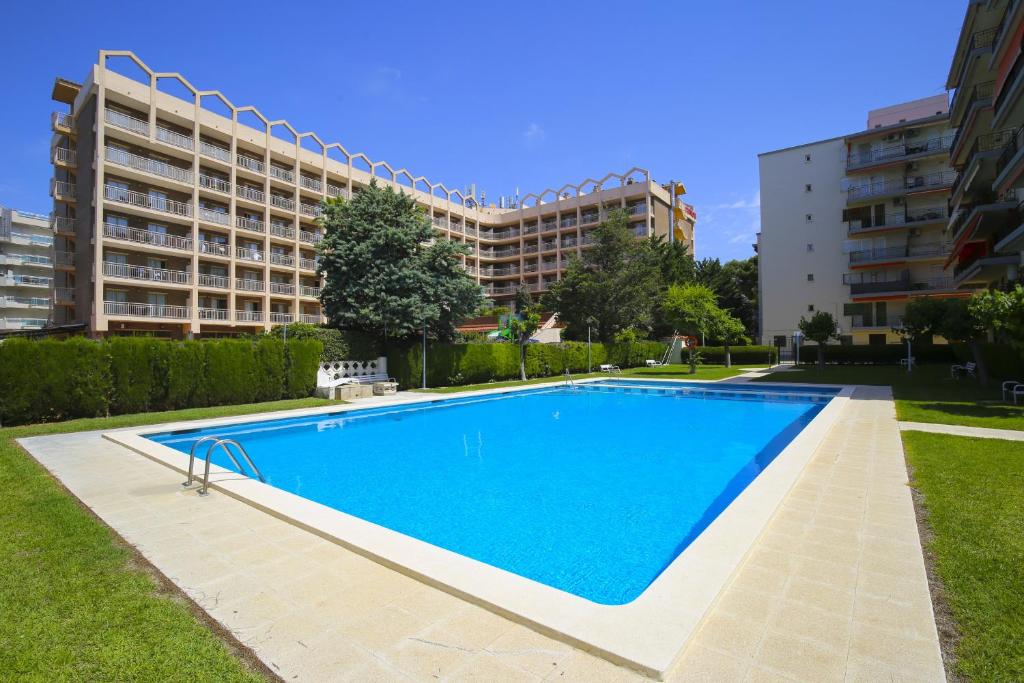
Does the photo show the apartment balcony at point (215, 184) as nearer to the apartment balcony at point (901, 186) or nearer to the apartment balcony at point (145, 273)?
the apartment balcony at point (145, 273)

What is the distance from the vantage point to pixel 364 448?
955 cm

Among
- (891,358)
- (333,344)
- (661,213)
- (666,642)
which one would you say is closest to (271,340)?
(333,344)

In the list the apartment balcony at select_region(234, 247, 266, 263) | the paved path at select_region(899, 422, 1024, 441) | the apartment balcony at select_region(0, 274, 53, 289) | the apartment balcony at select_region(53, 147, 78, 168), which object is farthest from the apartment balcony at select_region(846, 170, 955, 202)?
the apartment balcony at select_region(0, 274, 53, 289)

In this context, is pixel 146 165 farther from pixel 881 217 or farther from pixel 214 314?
pixel 881 217

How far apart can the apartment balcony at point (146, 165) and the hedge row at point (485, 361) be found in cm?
2088

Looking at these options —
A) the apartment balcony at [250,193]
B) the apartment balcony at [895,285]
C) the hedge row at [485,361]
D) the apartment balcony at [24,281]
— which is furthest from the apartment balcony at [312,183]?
the apartment balcony at [895,285]

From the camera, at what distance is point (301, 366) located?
16.3 metres

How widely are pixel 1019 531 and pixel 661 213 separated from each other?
164 ft

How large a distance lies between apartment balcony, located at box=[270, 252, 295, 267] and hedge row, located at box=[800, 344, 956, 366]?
36637 mm

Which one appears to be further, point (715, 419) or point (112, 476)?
point (715, 419)

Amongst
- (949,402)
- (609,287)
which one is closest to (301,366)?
(949,402)

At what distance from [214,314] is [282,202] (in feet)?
32.7

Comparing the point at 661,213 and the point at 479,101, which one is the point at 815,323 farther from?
the point at 661,213

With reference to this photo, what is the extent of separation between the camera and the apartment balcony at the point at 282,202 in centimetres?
3486
